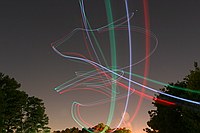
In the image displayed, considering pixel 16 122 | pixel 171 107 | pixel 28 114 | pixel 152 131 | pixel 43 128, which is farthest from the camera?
pixel 43 128

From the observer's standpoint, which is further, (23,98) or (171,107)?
(23,98)

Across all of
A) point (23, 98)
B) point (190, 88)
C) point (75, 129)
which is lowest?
point (190, 88)

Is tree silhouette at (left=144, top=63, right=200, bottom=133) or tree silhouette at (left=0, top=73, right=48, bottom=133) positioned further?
tree silhouette at (left=0, top=73, right=48, bottom=133)

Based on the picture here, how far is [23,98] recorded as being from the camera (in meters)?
39.7

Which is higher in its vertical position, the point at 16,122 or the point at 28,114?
the point at 28,114

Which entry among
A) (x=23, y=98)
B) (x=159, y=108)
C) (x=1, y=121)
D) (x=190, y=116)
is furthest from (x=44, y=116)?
(x=190, y=116)

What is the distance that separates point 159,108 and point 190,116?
7.97m

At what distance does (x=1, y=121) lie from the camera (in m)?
32.7

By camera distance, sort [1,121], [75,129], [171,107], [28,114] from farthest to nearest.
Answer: [75,129] → [28,114] → [1,121] → [171,107]

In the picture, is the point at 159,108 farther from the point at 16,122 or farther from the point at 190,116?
the point at 16,122

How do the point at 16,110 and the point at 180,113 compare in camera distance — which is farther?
the point at 16,110

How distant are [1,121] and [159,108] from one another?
14286mm

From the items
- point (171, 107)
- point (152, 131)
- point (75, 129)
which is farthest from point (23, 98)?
point (75, 129)

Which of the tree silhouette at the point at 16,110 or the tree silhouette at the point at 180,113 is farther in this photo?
the tree silhouette at the point at 16,110
